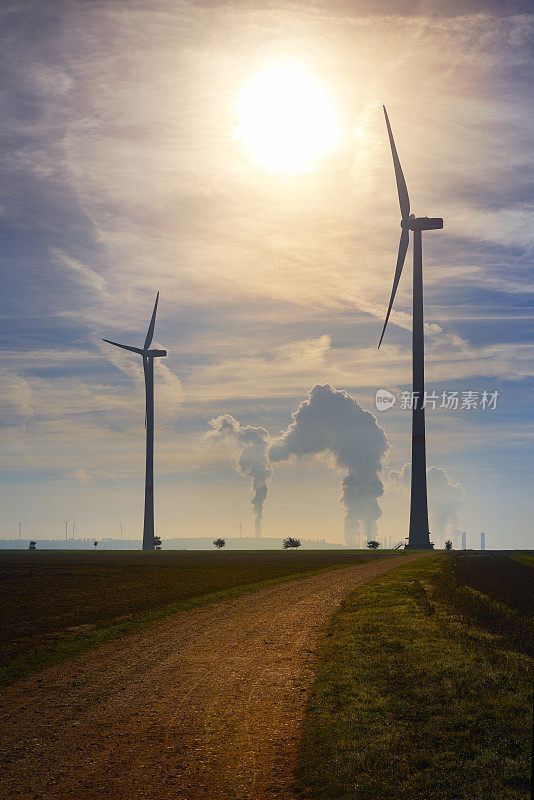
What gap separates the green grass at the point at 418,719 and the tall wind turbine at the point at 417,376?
438 ft

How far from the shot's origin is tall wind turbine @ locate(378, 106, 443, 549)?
162 meters

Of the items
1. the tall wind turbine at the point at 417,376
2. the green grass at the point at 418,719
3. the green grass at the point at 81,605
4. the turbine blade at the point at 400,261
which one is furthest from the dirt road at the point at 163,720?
the tall wind turbine at the point at 417,376

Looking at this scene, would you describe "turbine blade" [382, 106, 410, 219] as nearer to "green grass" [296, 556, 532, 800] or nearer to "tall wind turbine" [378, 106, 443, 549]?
"tall wind turbine" [378, 106, 443, 549]

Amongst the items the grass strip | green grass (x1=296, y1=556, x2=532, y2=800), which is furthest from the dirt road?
green grass (x1=296, y1=556, x2=532, y2=800)

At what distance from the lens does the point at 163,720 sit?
20.6 m

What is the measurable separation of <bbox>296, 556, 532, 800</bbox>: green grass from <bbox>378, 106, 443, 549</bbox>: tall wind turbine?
133 metres

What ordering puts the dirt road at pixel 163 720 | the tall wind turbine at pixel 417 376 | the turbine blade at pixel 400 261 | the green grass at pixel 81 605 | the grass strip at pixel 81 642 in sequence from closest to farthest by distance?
the dirt road at pixel 163 720 < the grass strip at pixel 81 642 < the green grass at pixel 81 605 < the turbine blade at pixel 400 261 < the tall wind turbine at pixel 417 376

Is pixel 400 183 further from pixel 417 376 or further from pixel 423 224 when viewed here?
pixel 417 376

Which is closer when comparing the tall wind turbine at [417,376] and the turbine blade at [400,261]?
the turbine blade at [400,261]

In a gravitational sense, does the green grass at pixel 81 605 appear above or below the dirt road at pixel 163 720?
below

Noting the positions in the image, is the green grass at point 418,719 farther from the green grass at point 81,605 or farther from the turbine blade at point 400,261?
the turbine blade at point 400,261

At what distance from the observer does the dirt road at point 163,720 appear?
1599 centimetres

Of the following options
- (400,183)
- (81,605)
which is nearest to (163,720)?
(81,605)

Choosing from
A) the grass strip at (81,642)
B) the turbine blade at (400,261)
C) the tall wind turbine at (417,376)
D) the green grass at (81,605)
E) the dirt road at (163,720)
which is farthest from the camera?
the tall wind turbine at (417,376)
